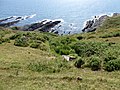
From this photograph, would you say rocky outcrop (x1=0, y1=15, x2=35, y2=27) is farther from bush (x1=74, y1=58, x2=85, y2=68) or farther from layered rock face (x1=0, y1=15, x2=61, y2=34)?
bush (x1=74, y1=58, x2=85, y2=68)

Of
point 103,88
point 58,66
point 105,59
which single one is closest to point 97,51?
point 105,59

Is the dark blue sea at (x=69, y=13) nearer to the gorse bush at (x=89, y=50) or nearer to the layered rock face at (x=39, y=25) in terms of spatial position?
the layered rock face at (x=39, y=25)

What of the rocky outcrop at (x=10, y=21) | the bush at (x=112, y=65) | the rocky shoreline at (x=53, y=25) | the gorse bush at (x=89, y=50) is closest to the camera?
the bush at (x=112, y=65)

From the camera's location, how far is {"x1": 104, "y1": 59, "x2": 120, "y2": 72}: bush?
19327 millimetres

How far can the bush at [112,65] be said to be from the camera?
19327 millimetres

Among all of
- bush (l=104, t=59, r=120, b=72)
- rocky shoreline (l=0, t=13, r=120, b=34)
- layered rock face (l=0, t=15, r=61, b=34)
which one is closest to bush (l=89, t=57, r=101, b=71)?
bush (l=104, t=59, r=120, b=72)

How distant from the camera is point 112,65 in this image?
19.6m

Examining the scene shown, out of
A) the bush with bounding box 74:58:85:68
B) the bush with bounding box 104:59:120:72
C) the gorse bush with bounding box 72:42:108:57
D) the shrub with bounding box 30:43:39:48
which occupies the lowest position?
the shrub with bounding box 30:43:39:48

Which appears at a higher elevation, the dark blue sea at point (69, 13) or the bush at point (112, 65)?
the bush at point (112, 65)

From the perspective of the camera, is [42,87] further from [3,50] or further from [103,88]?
[3,50]

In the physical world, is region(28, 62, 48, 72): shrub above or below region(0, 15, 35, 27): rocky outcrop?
above

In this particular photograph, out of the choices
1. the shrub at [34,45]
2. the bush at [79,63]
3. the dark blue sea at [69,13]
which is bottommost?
the dark blue sea at [69,13]

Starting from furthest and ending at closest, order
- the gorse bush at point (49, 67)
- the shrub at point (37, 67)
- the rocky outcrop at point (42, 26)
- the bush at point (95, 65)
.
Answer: the rocky outcrop at point (42, 26) < the bush at point (95, 65) < the shrub at point (37, 67) < the gorse bush at point (49, 67)

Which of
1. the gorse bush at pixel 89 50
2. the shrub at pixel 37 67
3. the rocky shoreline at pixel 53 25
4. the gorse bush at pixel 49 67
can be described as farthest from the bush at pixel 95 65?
the rocky shoreline at pixel 53 25
